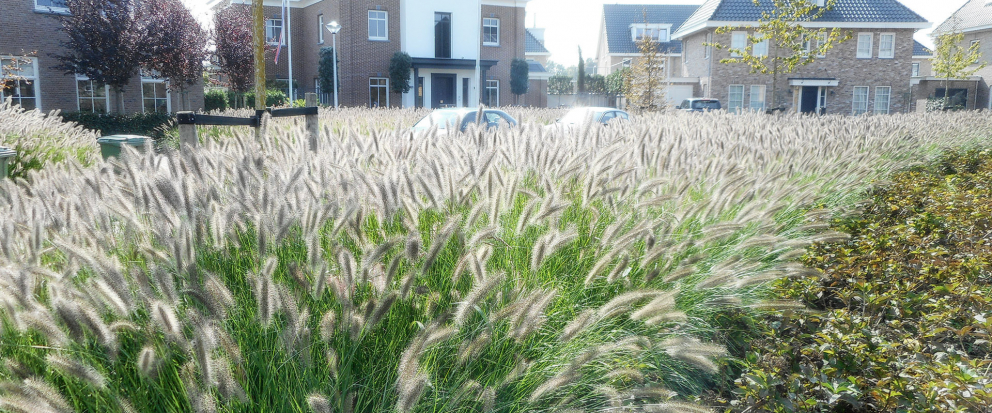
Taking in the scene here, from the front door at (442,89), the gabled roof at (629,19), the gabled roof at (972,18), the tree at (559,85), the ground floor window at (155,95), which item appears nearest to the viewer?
the ground floor window at (155,95)

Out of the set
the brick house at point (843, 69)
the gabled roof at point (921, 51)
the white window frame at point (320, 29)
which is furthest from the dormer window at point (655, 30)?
the white window frame at point (320, 29)

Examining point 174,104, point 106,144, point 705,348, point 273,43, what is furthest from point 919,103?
point 705,348

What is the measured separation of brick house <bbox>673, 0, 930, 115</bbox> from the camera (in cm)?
3256

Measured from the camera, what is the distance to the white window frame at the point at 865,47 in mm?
33156

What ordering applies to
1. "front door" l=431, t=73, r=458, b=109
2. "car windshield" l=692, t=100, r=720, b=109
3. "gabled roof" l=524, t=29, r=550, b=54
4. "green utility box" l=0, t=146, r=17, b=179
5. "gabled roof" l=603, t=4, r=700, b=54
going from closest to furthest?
"green utility box" l=0, t=146, r=17, b=179 → "car windshield" l=692, t=100, r=720, b=109 → "front door" l=431, t=73, r=458, b=109 → "gabled roof" l=603, t=4, r=700, b=54 → "gabled roof" l=524, t=29, r=550, b=54

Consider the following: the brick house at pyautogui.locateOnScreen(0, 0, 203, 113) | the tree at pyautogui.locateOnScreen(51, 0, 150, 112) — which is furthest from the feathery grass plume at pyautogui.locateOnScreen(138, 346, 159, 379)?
the tree at pyautogui.locateOnScreen(51, 0, 150, 112)

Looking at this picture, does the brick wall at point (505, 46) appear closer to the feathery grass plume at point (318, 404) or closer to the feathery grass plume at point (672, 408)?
the feathery grass plume at point (672, 408)

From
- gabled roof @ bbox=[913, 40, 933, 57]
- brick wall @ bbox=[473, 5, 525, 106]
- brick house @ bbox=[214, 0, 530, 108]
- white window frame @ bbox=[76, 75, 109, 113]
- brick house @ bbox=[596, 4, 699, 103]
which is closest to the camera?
white window frame @ bbox=[76, 75, 109, 113]

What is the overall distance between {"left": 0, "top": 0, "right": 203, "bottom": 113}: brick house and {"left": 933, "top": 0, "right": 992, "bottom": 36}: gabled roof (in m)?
41.1

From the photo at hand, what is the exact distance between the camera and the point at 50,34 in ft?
69.7

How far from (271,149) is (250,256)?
1627 millimetres

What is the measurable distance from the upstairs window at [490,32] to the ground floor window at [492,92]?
179 centimetres

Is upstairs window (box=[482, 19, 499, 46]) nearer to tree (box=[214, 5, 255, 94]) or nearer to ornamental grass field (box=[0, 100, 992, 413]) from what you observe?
tree (box=[214, 5, 255, 94])

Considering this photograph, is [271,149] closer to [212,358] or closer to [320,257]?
[320,257]
